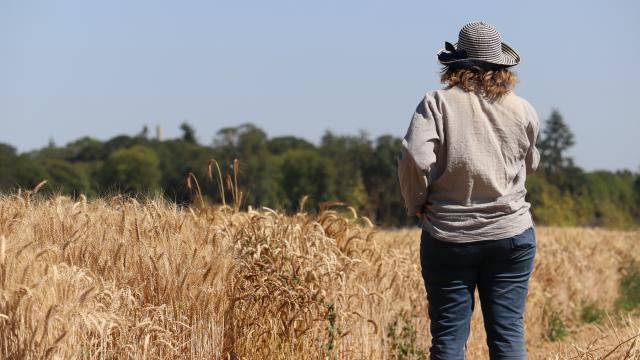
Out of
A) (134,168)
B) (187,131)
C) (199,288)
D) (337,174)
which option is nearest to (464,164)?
(199,288)

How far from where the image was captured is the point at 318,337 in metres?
6.05

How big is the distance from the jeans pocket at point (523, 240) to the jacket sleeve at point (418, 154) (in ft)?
1.44

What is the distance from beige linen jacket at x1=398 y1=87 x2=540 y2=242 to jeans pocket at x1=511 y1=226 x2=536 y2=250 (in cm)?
2

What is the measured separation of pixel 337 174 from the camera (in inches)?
1895

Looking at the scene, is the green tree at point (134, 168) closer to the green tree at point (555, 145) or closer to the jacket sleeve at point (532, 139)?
the green tree at point (555, 145)

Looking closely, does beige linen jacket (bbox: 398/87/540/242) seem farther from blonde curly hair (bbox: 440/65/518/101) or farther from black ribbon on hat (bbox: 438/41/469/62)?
black ribbon on hat (bbox: 438/41/469/62)

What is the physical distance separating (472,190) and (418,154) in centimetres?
31

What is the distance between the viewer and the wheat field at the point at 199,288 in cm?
404

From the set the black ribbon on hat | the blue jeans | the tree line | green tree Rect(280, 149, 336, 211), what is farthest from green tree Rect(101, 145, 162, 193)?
the blue jeans

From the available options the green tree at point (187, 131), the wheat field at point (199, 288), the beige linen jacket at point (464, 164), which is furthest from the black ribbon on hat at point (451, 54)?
the green tree at point (187, 131)

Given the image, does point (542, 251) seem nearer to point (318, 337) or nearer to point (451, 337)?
point (318, 337)

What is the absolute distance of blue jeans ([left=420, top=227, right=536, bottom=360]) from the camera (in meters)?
4.26

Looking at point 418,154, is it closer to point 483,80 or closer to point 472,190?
point 472,190

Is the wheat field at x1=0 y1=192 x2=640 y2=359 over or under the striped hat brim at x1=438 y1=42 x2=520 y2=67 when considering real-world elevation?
under
